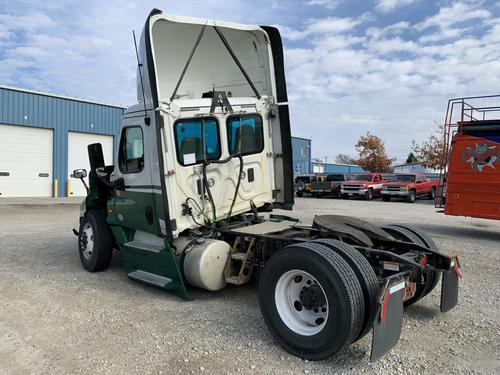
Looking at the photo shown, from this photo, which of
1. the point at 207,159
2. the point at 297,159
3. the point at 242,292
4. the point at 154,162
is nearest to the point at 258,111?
the point at 207,159

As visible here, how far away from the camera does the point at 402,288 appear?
374cm

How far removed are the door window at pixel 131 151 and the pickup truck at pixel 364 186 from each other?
22649mm

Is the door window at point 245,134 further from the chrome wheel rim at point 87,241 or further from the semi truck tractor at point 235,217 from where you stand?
the chrome wheel rim at point 87,241

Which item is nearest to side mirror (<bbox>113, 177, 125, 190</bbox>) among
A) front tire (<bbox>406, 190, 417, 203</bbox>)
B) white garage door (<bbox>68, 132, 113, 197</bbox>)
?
white garage door (<bbox>68, 132, 113, 197</bbox>)

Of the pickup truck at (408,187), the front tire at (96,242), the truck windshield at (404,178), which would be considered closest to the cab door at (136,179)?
the front tire at (96,242)

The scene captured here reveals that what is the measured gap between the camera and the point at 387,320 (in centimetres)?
349

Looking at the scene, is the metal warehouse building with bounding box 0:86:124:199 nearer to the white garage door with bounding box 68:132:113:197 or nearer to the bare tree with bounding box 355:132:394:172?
Result: the white garage door with bounding box 68:132:113:197

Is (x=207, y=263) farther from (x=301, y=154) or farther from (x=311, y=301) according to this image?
(x=301, y=154)

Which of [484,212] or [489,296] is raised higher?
[484,212]

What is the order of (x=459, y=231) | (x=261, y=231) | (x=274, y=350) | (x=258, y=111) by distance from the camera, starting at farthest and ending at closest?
1. (x=459, y=231)
2. (x=258, y=111)
3. (x=261, y=231)
4. (x=274, y=350)

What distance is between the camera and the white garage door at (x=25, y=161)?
22.0 m

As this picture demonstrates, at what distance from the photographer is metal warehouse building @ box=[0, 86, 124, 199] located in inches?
872

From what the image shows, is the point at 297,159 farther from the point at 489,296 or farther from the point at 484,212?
the point at 489,296

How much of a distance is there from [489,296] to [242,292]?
319 centimetres
